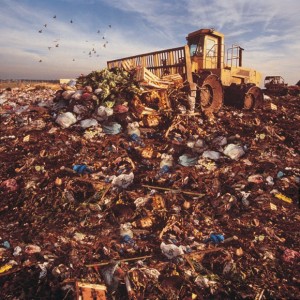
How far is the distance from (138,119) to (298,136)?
13.8ft

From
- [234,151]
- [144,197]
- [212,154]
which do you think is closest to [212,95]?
[234,151]

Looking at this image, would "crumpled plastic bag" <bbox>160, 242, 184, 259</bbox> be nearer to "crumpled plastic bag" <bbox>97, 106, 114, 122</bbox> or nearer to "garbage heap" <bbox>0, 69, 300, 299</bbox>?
"garbage heap" <bbox>0, 69, 300, 299</bbox>

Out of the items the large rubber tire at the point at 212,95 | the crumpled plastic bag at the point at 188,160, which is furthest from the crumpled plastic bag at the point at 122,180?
the large rubber tire at the point at 212,95

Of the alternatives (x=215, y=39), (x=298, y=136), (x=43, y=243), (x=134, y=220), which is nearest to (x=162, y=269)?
(x=134, y=220)

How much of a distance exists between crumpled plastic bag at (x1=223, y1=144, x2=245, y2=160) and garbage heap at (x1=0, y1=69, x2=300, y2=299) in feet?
0.08

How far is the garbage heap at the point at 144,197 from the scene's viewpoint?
3.34m

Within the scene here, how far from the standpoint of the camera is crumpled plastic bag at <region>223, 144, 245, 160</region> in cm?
598

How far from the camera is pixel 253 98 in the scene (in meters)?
8.75

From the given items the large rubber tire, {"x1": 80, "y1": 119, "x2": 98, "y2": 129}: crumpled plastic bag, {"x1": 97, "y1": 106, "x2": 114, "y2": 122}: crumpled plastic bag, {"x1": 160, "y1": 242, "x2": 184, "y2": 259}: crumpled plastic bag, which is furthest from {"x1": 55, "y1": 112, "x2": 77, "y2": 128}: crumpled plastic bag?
{"x1": 160, "y1": 242, "x2": 184, "y2": 259}: crumpled plastic bag

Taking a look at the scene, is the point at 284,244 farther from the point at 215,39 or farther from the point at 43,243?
the point at 215,39

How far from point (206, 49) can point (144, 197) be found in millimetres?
5963

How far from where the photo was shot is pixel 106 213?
4477 millimetres

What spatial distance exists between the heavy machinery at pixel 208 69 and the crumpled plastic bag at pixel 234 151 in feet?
6.75

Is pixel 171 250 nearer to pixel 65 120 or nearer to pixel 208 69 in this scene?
pixel 65 120
